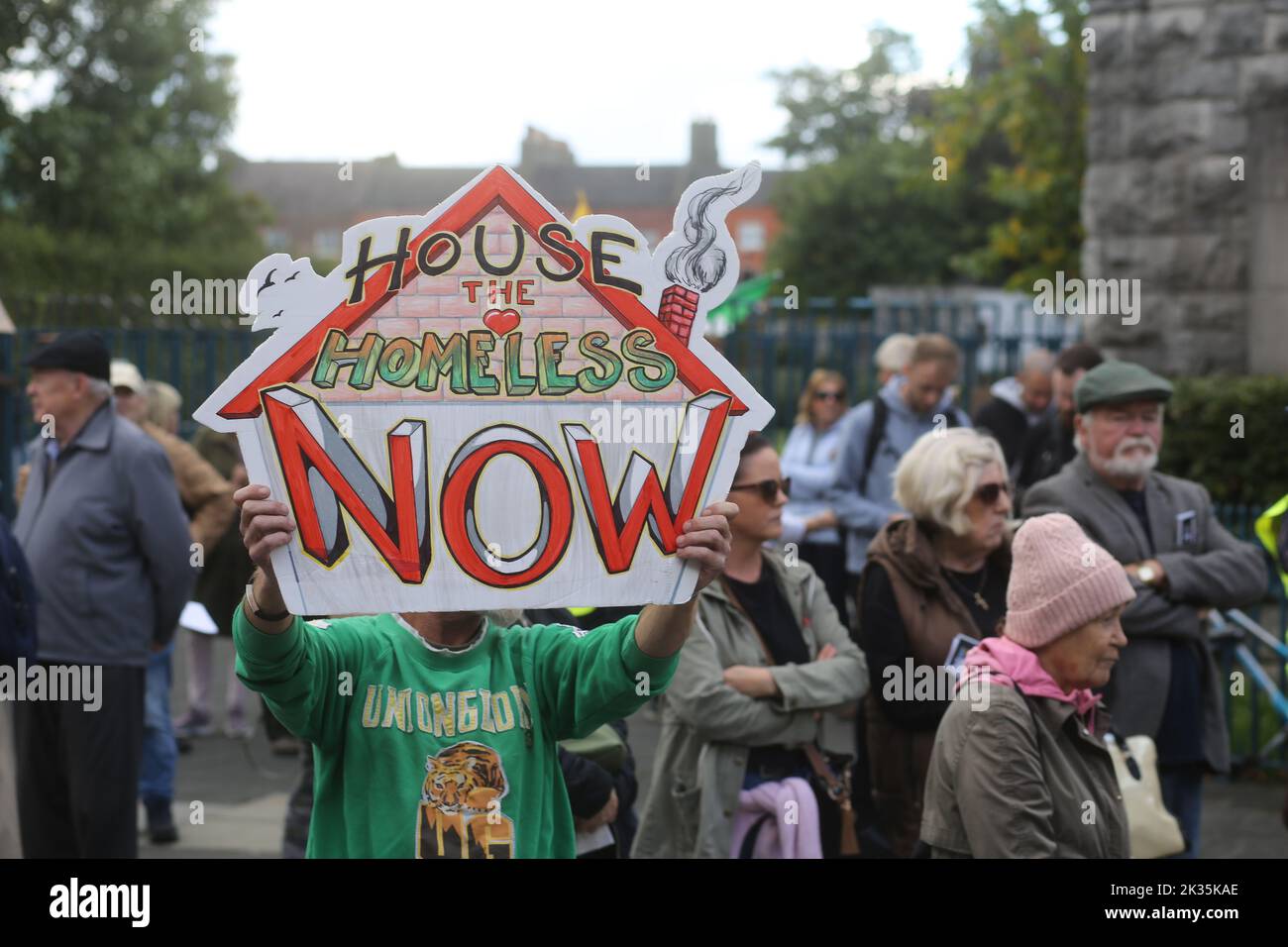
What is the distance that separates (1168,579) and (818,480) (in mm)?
3331

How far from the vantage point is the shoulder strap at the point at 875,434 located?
740cm

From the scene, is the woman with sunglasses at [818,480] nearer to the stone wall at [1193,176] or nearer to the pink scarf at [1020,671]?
the stone wall at [1193,176]

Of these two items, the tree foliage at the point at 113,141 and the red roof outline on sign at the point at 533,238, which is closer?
the red roof outline on sign at the point at 533,238

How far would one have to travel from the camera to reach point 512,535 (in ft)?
8.89

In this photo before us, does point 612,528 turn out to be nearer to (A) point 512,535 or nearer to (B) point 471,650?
(A) point 512,535

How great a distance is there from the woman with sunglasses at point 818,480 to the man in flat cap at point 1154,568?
8.36 feet

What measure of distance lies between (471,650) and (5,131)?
92.0ft

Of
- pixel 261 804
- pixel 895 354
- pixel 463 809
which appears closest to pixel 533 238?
pixel 463 809

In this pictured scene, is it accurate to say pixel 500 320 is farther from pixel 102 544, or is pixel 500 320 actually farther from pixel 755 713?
pixel 102 544

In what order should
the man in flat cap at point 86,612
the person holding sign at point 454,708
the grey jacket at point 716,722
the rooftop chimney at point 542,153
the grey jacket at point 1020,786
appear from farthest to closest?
the rooftop chimney at point 542,153
the man in flat cap at point 86,612
the grey jacket at point 716,722
the grey jacket at point 1020,786
the person holding sign at point 454,708

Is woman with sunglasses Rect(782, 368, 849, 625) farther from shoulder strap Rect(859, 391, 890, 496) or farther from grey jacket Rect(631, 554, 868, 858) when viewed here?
grey jacket Rect(631, 554, 868, 858)

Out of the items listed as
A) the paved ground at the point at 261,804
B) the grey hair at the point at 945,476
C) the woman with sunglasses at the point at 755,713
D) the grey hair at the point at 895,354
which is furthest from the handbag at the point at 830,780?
the grey hair at the point at 895,354

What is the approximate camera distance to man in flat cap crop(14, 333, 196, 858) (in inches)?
214
